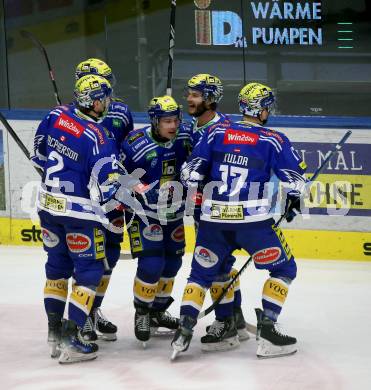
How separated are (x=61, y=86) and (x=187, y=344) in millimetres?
3561

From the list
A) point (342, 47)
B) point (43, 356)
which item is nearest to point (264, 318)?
point (43, 356)

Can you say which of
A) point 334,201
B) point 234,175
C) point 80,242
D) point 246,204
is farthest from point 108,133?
point 334,201

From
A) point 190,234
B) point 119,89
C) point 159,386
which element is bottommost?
point 159,386

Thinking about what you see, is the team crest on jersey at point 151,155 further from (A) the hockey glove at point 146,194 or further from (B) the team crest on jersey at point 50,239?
(B) the team crest on jersey at point 50,239

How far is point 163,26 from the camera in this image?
28.0ft

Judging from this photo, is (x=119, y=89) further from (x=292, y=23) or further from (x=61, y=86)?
(x=292, y=23)

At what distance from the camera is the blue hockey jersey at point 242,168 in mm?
5723

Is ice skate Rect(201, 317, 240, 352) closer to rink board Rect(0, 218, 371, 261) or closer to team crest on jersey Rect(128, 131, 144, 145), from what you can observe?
team crest on jersey Rect(128, 131, 144, 145)

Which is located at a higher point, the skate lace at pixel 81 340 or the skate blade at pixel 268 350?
Answer: the skate lace at pixel 81 340

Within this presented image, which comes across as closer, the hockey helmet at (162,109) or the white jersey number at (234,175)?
the white jersey number at (234,175)

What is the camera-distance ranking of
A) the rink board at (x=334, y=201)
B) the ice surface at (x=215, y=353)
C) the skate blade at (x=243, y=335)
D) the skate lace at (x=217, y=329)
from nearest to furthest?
the ice surface at (x=215, y=353)
the skate lace at (x=217, y=329)
the skate blade at (x=243, y=335)
the rink board at (x=334, y=201)

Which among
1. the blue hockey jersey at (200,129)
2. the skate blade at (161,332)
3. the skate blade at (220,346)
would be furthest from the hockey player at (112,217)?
the skate blade at (220,346)

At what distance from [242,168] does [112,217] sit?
87cm

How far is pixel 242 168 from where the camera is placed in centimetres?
573
